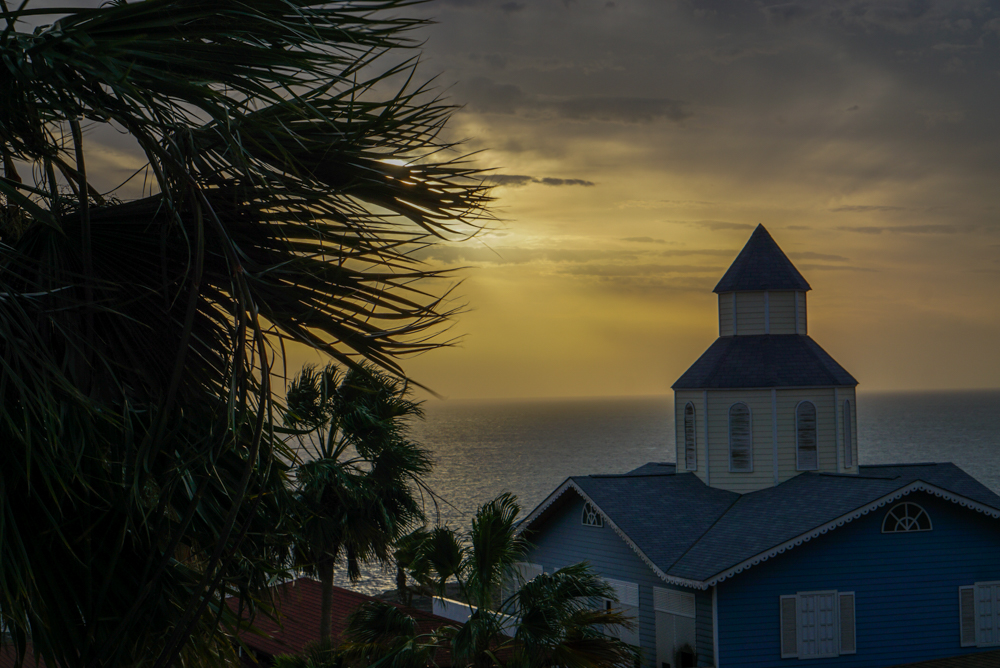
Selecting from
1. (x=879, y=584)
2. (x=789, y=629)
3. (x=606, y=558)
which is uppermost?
(x=606, y=558)

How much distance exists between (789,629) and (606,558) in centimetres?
531

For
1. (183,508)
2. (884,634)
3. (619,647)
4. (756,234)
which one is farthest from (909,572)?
(183,508)

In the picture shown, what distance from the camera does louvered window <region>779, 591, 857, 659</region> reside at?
2105 centimetres

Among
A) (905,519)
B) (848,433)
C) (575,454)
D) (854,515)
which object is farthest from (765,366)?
(575,454)

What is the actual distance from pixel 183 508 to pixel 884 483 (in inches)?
866

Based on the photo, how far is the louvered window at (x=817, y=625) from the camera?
21.0 metres

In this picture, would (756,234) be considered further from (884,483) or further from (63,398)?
(63,398)

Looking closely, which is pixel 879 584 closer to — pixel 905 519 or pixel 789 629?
pixel 905 519

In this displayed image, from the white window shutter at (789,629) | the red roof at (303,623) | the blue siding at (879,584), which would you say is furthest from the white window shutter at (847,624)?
the red roof at (303,623)

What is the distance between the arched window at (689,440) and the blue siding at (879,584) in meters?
6.73

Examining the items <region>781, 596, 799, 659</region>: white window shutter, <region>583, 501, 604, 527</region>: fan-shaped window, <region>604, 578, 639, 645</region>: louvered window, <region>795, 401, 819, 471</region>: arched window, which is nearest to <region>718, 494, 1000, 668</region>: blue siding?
<region>781, 596, 799, 659</region>: white window shutter

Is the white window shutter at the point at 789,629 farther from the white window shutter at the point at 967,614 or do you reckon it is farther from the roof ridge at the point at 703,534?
the white window shutter at the point at 967,614

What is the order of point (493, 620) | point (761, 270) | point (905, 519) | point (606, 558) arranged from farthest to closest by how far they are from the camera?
1. point (761, 270)
2. point (606, 558)
3. point (905, 519)
4. point (493, 620)

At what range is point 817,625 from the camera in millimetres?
21219
